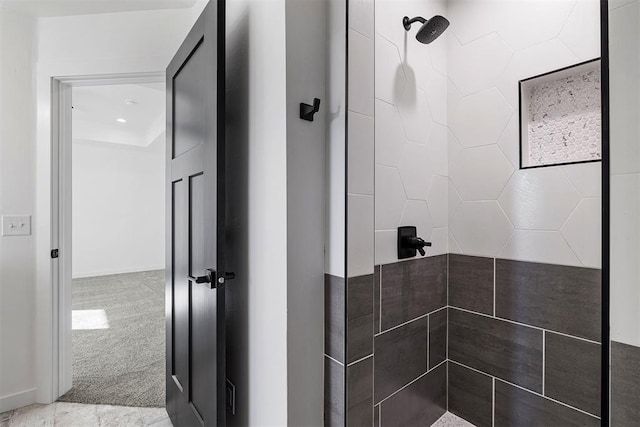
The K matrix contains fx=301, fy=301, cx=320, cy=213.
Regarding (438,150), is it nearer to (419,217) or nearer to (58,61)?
(419,217)

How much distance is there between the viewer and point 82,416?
1547mm

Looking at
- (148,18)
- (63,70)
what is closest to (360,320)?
(148,18)

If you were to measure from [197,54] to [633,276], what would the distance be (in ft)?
4.52

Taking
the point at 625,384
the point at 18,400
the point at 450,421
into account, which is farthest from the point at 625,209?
the point at 18,400

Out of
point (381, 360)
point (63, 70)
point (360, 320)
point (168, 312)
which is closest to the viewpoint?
point (360, 320)

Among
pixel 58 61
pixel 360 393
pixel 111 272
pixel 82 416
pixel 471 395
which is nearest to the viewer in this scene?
pixel 360 393

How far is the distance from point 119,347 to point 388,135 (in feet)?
8.43

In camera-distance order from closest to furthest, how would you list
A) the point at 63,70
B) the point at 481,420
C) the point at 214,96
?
the point at 214,96
the point at 481,420
the point at 63,70

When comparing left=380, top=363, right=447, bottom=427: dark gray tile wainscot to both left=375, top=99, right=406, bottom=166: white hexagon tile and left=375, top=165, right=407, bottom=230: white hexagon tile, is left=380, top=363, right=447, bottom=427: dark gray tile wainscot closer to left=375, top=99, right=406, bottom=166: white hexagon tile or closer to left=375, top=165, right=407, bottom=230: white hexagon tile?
left=375, top=165, right=407, bottom=230: white hexagon tile

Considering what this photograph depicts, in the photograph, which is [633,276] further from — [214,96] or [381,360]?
[214,96]

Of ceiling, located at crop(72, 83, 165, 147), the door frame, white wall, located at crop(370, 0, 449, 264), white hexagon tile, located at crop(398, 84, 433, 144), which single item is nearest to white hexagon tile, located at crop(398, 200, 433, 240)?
white wall, located at crop(370, 0, 449, 264)

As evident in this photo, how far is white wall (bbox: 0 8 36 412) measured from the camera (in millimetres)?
1594

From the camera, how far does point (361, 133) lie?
847mm

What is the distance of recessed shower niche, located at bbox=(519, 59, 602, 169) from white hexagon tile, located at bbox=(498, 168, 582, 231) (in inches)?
1.7
